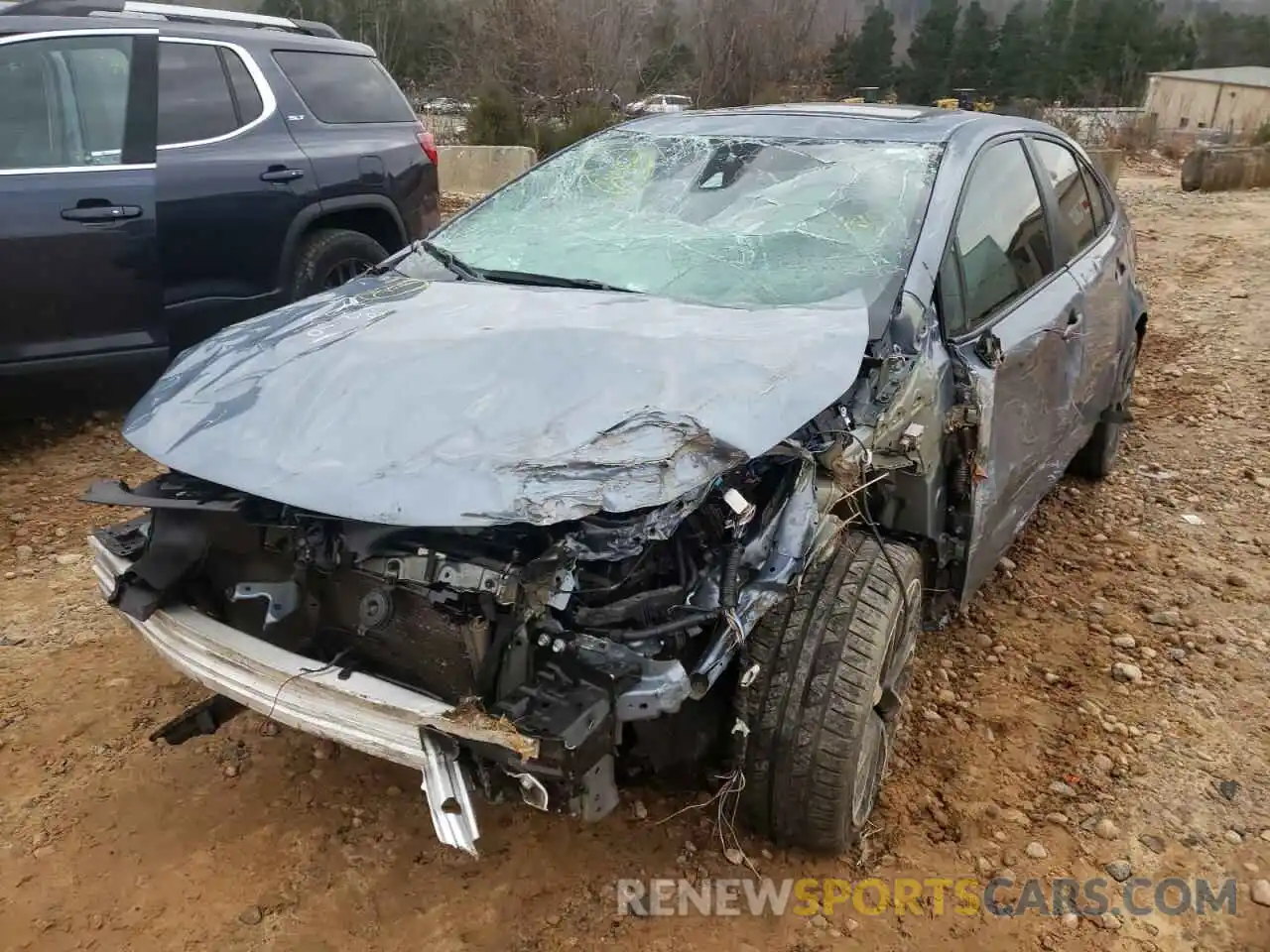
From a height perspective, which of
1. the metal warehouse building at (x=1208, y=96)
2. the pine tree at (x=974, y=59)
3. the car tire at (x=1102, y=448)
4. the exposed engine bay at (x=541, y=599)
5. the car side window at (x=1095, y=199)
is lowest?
the car tire at (x=1102, y=448)

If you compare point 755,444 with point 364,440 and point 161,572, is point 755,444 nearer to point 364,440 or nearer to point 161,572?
point 364,440

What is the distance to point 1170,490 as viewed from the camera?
15.2 feet

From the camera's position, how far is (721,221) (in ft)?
10.3

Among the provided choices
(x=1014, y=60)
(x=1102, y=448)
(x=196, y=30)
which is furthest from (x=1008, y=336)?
(x=1014, y=60)

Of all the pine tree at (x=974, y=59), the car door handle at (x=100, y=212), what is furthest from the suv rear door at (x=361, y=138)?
the pine tree at (x=974, y=59)

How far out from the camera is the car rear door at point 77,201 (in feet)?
13.4

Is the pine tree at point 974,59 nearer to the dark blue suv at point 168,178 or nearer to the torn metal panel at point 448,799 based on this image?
the dark blue suv at point 168,178

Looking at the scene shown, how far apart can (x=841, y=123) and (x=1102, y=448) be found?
6.98ft

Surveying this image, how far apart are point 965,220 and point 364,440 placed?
1.98 m

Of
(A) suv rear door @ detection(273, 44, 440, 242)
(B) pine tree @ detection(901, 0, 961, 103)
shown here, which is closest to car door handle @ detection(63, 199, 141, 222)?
(A) suv rear door @ detection(273, 44, 440, 242)

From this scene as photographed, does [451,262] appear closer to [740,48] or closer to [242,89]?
[242,89]

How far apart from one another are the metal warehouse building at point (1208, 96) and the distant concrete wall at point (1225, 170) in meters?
32.2

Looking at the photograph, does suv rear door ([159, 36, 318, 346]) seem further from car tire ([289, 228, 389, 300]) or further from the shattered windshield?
the shattered windshield

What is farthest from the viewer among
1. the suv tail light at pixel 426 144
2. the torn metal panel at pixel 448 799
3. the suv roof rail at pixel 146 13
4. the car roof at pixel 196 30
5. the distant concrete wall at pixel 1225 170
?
the distant concrete wall at pixel 1225 170
